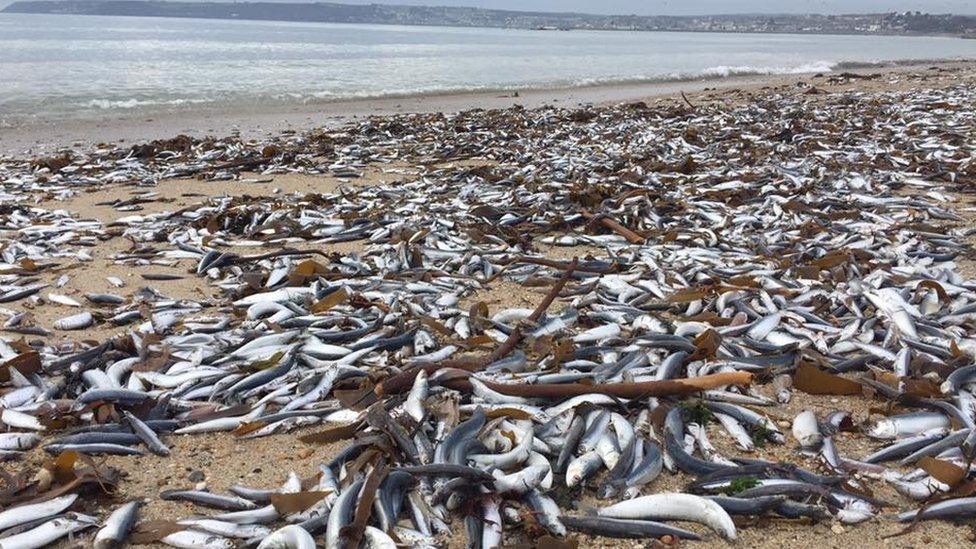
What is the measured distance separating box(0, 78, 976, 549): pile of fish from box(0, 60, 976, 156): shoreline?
7.63 m

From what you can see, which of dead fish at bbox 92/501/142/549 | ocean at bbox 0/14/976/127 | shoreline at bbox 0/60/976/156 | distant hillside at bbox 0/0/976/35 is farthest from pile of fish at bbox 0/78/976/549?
distant hillside at bbox 0/0/976/35

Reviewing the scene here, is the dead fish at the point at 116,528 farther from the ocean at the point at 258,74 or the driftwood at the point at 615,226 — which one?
the ocean at the point at 258,74

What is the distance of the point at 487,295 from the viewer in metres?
5.52

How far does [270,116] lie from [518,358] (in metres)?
17.0

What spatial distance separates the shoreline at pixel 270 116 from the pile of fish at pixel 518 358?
7.63 meters

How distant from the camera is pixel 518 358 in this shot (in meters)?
4.07

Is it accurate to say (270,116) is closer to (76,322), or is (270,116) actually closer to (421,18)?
(76,322)

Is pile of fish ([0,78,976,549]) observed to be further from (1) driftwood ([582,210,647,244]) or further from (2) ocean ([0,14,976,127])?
(2) ocean ([0,14,976,127])

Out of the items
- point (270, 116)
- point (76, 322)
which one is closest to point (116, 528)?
point (76, 322)

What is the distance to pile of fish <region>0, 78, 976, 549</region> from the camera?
9.42ft

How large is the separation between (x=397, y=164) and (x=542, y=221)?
190 inches

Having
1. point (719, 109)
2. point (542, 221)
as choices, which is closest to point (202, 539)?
point (542, 221)

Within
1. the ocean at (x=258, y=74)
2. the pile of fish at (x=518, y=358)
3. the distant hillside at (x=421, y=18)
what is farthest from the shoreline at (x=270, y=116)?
the distant hillside at (x=421, y=18)

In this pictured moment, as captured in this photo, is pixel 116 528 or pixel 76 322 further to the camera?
pixel 76 322
